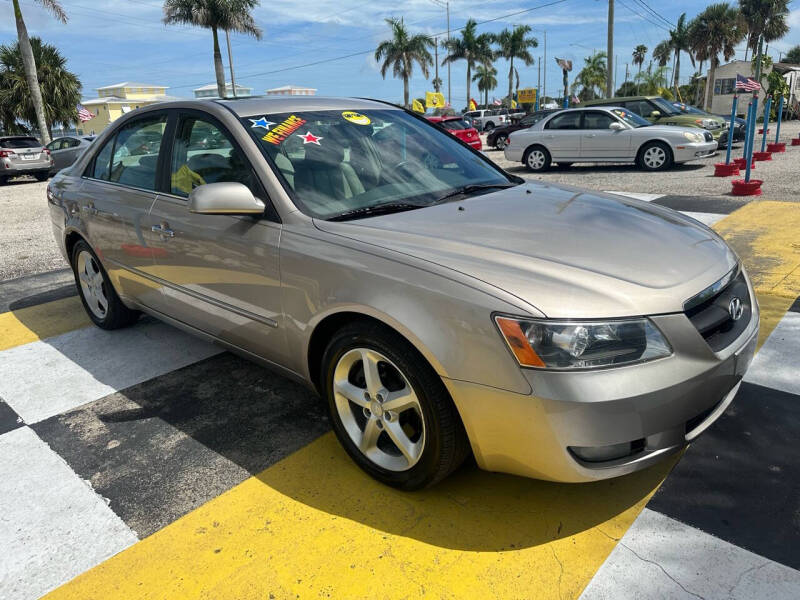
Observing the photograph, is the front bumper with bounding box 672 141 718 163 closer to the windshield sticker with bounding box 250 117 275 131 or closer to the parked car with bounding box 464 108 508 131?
the windshield sticker with bounding box 250 117 275 131

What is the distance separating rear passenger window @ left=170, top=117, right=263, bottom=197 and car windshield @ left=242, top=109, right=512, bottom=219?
0.16m

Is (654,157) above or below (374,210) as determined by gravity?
below

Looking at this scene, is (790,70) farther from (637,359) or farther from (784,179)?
(637,359)

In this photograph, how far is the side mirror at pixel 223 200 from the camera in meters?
2.59

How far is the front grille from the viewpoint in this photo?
2.09 m

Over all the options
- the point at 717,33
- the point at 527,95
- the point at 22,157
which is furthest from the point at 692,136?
the point at 717,33

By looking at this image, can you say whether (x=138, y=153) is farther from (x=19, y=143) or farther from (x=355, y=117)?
(x=19, y=143)

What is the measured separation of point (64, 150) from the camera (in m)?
19.2

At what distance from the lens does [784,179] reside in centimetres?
1061

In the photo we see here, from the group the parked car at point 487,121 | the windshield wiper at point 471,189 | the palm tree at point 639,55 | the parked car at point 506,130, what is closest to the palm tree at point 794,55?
the palm tree at point 639,55

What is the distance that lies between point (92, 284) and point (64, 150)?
1763 centimetres

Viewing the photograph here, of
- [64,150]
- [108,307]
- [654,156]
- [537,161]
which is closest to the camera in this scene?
[108,307]

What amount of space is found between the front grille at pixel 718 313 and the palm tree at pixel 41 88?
34.9m

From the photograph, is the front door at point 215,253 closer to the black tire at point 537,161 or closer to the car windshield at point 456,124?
the black tire at point 537,161
